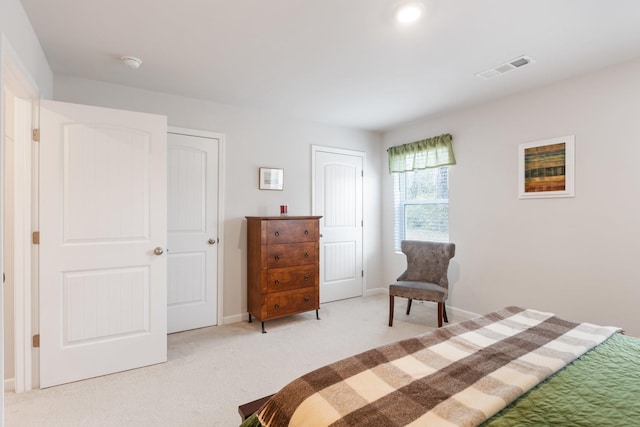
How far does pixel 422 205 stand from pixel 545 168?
1.51 meters

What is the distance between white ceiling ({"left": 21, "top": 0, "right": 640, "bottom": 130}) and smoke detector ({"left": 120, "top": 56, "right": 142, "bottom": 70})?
0.19 feet

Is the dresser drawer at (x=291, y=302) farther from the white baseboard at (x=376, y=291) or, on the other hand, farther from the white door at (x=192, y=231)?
the white baseboard at (x=376, y=291)

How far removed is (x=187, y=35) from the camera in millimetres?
2191

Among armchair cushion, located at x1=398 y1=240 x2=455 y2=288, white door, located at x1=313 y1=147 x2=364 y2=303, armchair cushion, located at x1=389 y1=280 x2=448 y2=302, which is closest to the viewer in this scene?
armchair cushion, located at x1=389 y1=280 x2=448 y2=302

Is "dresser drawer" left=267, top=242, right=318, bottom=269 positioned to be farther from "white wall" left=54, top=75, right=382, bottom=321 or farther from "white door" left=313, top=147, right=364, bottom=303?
"white door" left=313, top=147, right=364, bottom=303

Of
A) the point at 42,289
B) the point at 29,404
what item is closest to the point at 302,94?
the point at 42,289

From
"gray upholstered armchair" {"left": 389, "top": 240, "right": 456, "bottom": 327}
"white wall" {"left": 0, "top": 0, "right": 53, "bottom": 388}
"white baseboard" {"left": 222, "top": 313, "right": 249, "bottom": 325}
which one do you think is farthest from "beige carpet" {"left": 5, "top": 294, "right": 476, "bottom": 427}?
"white wall" {"left": 0, "top": 0, "right": 53, "bottom": 388}

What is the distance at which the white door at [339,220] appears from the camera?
4320 mm

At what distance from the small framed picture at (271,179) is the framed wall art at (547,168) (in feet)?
8.63

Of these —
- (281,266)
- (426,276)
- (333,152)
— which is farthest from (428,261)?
(333,152)

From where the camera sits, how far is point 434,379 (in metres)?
1.16

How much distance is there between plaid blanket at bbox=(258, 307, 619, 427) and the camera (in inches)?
38.4

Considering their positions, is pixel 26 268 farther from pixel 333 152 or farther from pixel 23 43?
pixel 333 152

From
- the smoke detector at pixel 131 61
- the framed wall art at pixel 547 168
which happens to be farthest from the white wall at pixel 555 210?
the smoke detector at pixel 131 61
